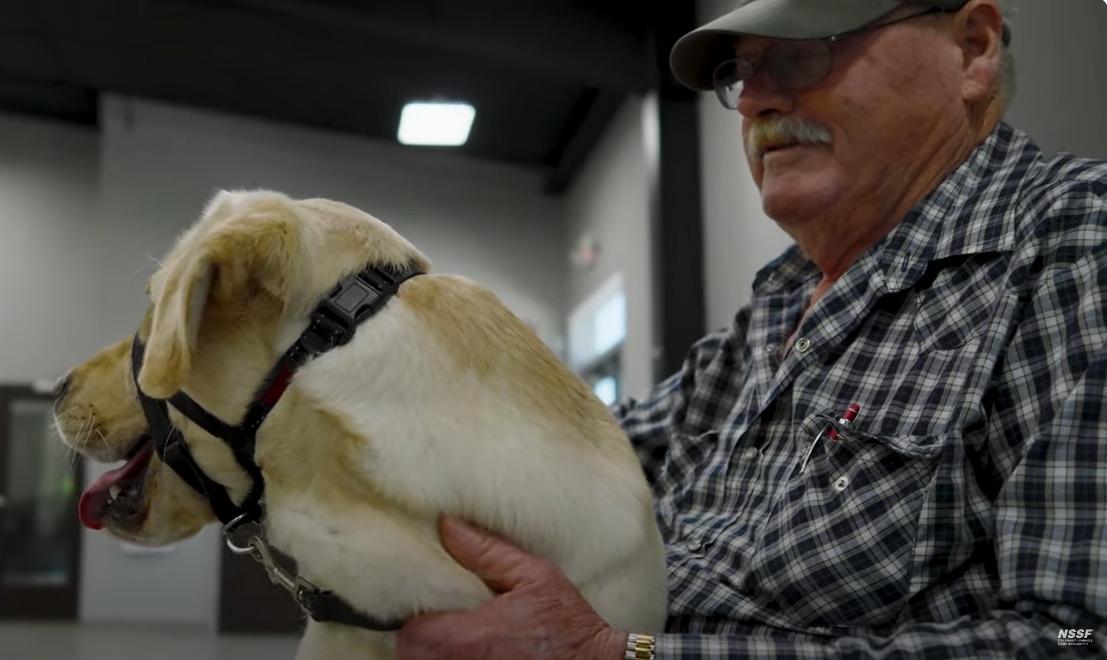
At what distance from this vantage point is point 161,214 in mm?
3027

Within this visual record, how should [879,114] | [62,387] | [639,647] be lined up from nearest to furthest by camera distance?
[639,647]
[62,387]
[879,114]

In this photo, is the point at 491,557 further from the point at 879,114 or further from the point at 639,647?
the point at 879,114

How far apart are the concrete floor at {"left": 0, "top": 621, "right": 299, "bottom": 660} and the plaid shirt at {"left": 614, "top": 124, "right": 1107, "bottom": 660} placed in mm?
2190

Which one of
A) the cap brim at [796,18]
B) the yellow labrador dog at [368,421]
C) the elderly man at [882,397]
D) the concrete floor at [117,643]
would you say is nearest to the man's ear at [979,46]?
the elderly man at [882,397]

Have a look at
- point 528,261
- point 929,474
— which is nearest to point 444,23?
point 528,261

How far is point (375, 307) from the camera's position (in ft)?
3.06

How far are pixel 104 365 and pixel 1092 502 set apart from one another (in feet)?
3.13

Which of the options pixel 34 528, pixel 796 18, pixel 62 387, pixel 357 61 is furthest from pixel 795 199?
pixel 34 528

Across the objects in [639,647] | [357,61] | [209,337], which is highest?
[357,61]

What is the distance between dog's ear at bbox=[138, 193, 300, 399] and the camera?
2.83 feet

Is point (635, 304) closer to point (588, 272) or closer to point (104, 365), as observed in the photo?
point (588, 272)

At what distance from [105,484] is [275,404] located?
0.26 m

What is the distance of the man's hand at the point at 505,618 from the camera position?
90cm

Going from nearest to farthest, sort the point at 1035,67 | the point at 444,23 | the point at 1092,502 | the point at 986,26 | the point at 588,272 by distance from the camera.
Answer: the point at 1092,502
the point at 986,26
the point at 1035,67
the point at 444,23
the point at 588,272
